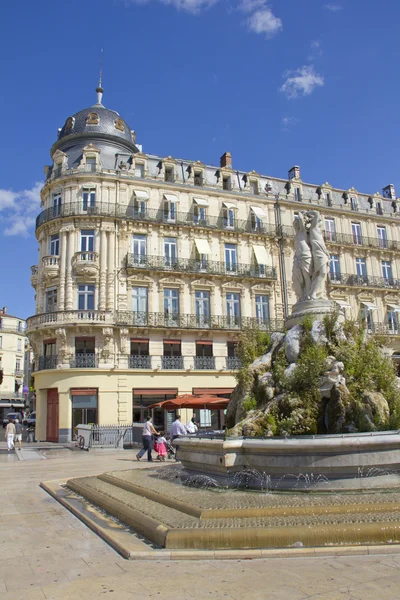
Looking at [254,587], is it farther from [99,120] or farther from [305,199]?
[305,199]

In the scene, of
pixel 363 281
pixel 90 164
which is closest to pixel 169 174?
pixel 90 164

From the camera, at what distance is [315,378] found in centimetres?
999

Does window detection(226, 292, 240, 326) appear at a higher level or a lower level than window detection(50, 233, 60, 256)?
lower

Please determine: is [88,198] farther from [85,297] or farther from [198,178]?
[198,178]

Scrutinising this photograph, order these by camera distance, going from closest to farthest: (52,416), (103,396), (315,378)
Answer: (315,378) < (103,396) < (52,416)

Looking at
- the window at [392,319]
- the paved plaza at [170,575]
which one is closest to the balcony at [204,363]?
the window at [392,319]

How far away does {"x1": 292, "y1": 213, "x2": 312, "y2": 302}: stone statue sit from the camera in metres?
12.6

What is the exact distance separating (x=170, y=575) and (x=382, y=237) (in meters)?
38.0

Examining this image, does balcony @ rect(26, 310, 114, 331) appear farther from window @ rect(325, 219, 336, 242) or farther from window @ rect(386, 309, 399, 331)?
window @ rect(386, 309, 399, 331)

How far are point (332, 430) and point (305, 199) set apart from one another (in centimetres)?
3003

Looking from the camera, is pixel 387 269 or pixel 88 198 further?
pixel 387 269

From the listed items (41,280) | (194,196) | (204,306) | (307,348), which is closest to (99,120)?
(194,196)

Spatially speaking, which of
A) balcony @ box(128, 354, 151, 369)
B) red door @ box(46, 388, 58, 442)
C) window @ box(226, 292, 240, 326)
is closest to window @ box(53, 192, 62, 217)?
balcony @ box(128, 354, 151, 369)

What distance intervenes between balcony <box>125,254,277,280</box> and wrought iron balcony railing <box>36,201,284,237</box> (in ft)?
7.70
